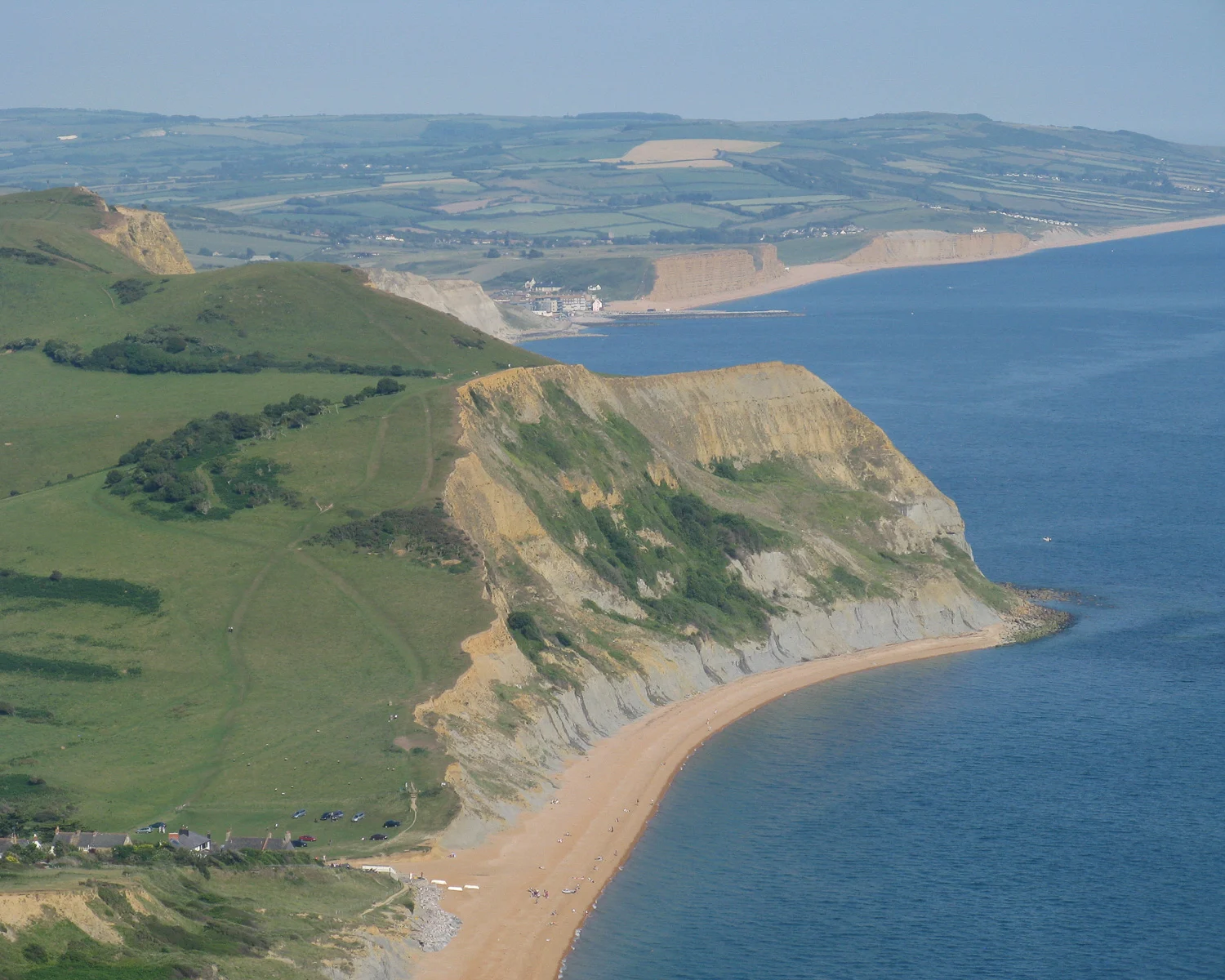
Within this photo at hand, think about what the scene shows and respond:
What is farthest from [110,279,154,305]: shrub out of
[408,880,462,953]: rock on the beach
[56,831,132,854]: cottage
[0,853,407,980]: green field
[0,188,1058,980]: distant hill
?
[0,853,407,980]: green field

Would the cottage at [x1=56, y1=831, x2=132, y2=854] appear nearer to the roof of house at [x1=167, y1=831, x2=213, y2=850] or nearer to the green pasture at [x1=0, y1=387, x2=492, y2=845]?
the roof of house at [x1=167, y1=831, x2=213, y2=850]

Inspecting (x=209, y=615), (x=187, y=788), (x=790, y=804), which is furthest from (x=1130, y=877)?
(x=209, y=615)

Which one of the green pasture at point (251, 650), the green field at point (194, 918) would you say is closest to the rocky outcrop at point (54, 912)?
the green field at point (194, 918)

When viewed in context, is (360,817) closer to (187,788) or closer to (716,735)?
(187,788)

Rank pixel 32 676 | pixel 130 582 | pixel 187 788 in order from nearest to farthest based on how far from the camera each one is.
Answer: pixel 187 788 < pixel 32 676 < pixel 130 582

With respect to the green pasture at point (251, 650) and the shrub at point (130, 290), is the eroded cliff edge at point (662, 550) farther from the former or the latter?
the shrub at point (130, 290)

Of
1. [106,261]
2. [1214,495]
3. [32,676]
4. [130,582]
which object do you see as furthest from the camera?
[106,261]

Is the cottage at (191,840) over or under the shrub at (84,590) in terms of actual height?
under
